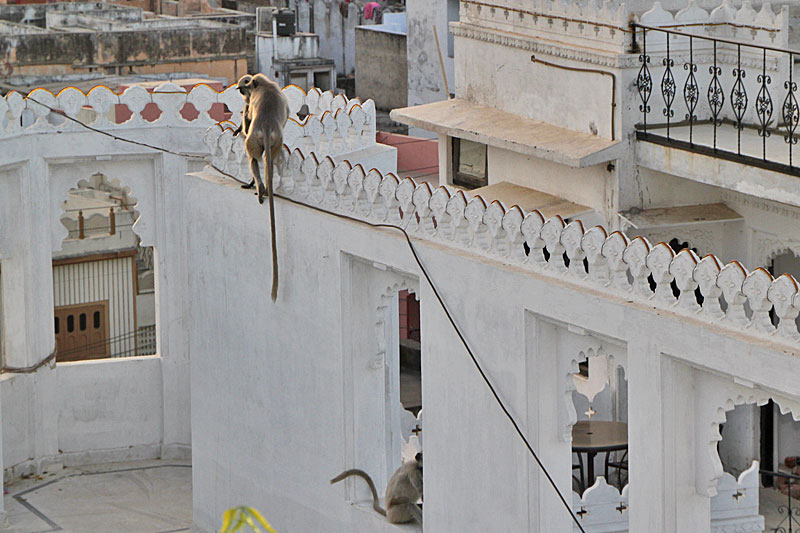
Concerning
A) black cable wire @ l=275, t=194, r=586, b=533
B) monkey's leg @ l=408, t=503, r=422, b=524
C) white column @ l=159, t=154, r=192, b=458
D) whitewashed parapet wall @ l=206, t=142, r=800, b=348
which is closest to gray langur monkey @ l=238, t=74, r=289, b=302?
whitewashed parapet wall @ l=206, t=142, r=800, b=348

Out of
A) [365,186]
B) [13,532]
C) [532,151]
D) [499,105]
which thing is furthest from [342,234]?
[13,532]

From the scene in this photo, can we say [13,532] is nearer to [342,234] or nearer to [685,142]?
[342,234]

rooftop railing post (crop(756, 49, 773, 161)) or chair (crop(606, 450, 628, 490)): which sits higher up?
rooftop railing post (crop(756, 49, 773, 161))

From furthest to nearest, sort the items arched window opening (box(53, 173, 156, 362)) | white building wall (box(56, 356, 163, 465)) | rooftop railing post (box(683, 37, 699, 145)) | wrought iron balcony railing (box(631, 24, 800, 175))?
1. arched window opening (box(53, 173, 156, 362))
2. white building wall (box(56, 356, 163, 465))
3. rooftop railing post (box(683, 37, 699, 145))
4. wrought iron balcony railing (box(631, 24, 800, 175))

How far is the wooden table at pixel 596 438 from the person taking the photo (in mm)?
10555

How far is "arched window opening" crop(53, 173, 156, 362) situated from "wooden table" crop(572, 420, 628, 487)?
50.3ft

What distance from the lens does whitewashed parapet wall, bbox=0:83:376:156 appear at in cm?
1374

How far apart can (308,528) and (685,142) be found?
385cm

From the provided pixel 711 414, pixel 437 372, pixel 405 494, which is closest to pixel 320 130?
pixel 437 372

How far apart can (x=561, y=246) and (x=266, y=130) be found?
9.78ft

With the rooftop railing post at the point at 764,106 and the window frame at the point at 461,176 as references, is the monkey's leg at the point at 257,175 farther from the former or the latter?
the rooftop railing post at the point at 764,106

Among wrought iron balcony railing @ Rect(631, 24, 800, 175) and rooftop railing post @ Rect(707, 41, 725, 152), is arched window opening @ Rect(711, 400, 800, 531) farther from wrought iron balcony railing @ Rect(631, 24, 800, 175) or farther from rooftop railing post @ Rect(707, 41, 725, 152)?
rooftop railing post @ Rect(707, 41, 725, 152)

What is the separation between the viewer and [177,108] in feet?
49.2

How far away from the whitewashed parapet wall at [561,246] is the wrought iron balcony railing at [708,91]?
1.33m
